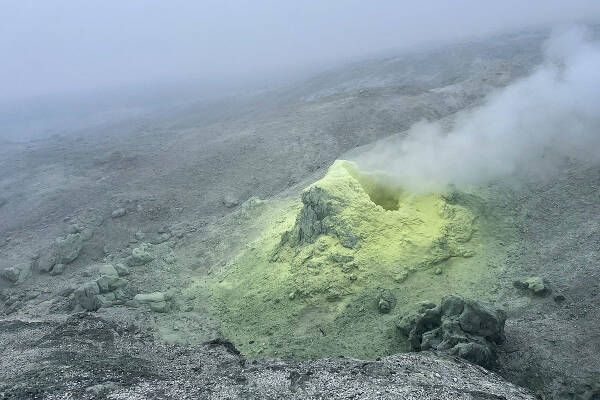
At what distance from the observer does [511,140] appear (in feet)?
38.8

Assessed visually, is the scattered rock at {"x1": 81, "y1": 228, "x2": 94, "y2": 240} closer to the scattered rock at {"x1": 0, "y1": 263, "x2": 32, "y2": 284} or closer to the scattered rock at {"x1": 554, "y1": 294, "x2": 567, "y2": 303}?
the scattered rock at {"x1": 0, "y1": 263, "x2": 32, "y2": 284}

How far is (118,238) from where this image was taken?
13.2 meters

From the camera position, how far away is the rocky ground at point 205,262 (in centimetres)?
621

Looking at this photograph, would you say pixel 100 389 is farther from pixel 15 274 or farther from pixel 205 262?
Answer: pixel 15 274

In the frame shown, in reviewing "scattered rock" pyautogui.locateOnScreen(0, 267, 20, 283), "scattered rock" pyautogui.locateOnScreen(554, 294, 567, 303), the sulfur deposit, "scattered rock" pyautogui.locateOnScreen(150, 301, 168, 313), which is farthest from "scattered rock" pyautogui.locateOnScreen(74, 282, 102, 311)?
"scattered rock" pyautogui.locateOnScreen(554, 294, 567, 303)

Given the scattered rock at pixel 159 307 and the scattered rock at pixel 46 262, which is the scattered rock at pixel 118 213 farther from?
the scattered rock at pixel 159 307

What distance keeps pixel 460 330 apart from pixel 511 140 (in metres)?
6.42

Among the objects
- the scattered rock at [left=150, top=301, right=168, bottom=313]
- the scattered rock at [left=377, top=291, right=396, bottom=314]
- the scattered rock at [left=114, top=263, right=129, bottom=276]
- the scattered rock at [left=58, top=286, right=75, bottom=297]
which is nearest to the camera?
the scattered rock at [left=377, top=291, right=396, bottom=314]

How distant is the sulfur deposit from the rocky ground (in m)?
0.61

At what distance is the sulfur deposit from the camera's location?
7992 mm

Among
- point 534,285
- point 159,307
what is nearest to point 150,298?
point 159,307

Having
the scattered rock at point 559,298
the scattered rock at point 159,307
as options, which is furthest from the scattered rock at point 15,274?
the scattered rock at point 559,298

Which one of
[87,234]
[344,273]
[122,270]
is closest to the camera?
[344,273]

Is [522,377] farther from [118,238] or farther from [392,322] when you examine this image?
[118,238]
